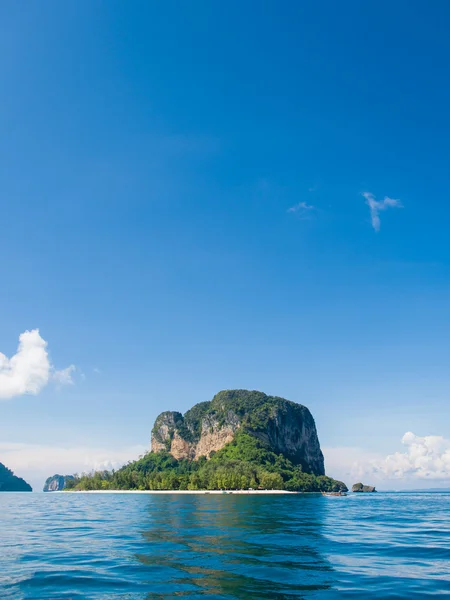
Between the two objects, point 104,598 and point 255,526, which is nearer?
point 104,598

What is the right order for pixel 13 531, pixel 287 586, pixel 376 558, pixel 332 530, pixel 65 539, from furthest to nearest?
pixel 332 530 → pixel 13 531 → pixel 65 539 → pixel 376 558 → pixel 287 586

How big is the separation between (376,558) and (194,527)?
26471 millimetres

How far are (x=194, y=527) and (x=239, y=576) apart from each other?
29815 millimetres

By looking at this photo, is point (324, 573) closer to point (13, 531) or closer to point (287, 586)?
point (287, 586)

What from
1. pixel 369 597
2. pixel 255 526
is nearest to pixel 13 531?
pixel 255 526

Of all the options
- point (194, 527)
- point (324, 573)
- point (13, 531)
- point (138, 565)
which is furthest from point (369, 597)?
point (13, 531)

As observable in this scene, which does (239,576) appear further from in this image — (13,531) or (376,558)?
(13,531)

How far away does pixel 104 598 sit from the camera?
64.8 feet

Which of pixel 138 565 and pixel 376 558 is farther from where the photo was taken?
pixel 376 558

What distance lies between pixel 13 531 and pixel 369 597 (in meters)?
41.8

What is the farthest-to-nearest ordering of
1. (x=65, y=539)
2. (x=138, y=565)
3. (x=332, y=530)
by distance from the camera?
(x=332, y=530) < (x=65, y=539) < (x=138, y=565)

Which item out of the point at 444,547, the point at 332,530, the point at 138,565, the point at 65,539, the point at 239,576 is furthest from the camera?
the point at 332,530

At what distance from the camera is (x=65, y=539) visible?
40.8m

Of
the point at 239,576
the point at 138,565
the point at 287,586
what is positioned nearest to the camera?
the point at 287,586
